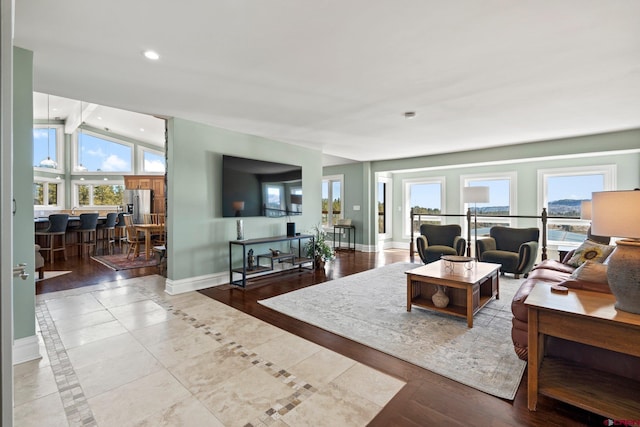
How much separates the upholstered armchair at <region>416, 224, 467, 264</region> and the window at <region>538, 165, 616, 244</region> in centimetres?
205

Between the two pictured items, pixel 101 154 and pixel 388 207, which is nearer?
pixel 388 207

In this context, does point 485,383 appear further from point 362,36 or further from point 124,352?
point 124,352

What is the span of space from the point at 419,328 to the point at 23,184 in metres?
3.57

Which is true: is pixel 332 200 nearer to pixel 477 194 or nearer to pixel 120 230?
pixel 477 194

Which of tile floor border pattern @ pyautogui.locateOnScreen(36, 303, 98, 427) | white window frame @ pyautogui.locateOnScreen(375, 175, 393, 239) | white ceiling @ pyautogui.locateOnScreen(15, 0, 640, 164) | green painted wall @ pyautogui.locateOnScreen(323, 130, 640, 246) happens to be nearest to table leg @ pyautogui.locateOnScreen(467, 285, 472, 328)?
white ceiling @ pyautogui.locateOnScreen(15, 0, 640, 164)

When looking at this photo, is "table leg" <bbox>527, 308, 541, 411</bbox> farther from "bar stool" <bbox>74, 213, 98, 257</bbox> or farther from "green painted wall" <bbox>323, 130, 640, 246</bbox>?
"bar stool" <bbox>74, 213, 98, 257</bbox>

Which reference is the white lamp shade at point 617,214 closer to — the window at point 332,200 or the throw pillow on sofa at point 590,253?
the throw pillow on sofa at point 590,253

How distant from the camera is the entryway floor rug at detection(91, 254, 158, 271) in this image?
18.7 feet

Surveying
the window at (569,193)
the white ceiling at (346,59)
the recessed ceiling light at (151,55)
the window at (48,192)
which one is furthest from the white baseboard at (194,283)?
the window at (48,192)

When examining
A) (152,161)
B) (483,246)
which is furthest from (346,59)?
(152,161)

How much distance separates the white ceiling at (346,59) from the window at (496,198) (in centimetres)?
268

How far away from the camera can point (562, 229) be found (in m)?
6.30

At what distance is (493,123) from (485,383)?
361 centimetres

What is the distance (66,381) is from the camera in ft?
6.72
